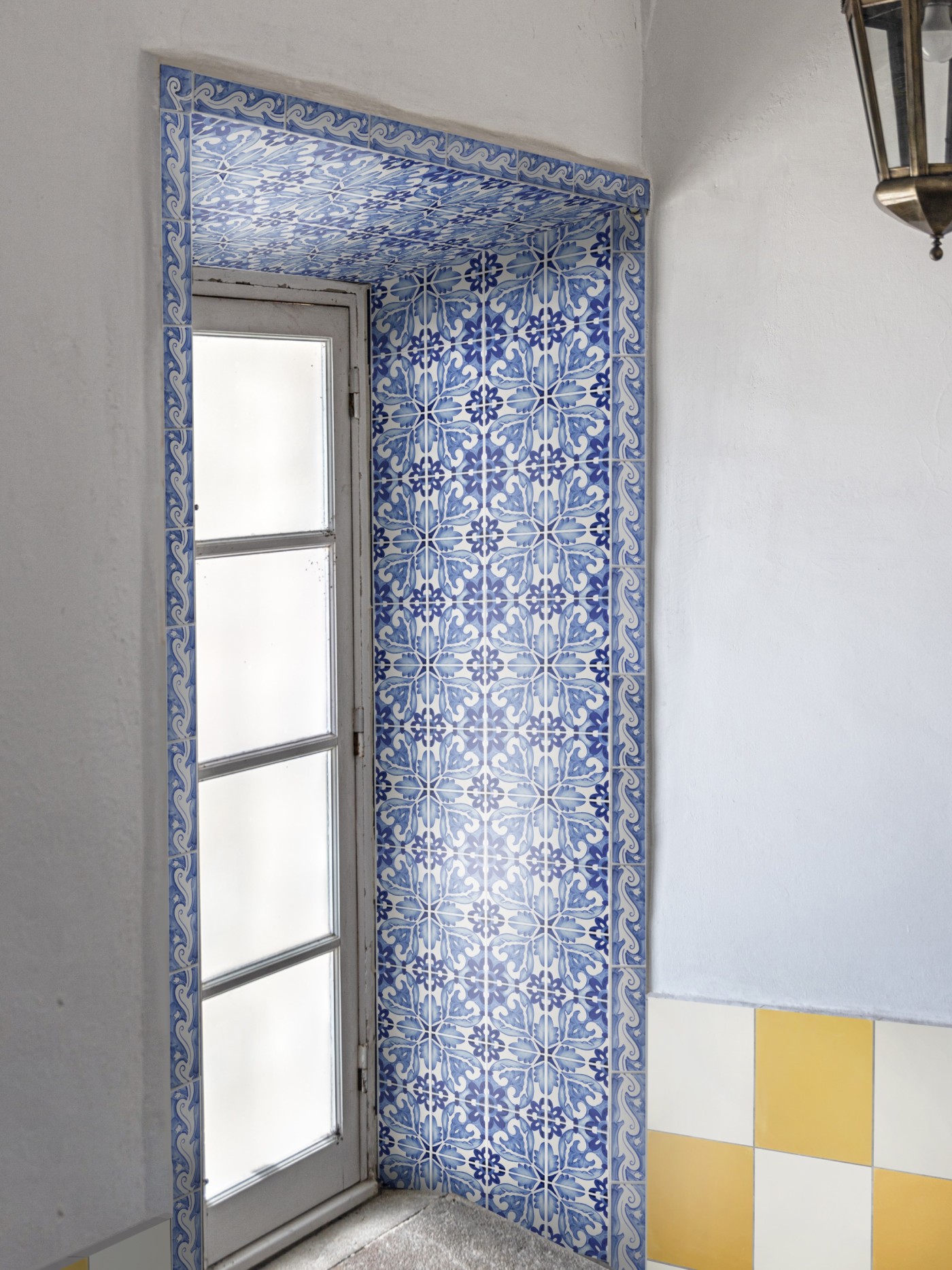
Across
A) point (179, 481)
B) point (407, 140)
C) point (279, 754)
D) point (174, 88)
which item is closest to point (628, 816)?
point (279, 754)

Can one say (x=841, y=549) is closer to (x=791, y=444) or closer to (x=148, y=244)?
(x=791, y=444)

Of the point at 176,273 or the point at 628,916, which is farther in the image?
the point at 628,916

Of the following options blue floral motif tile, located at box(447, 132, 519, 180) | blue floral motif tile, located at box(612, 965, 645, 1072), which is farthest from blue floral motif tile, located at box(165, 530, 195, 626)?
blue floral motif tile, located at box(612, 965, 645, 1072)

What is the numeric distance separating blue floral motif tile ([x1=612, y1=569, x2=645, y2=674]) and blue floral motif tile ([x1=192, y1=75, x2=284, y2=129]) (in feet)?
2.43

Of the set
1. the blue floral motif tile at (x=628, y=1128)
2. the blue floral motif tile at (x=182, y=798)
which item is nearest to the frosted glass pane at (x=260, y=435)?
the blue floral motif tile at (x=182, y=798)

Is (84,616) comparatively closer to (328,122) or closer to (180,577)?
(180,577)

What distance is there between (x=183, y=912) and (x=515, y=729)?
0.70 meters

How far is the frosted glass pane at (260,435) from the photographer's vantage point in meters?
1.64

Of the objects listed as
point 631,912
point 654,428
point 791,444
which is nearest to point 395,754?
point 631,912

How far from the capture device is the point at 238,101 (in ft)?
3.66

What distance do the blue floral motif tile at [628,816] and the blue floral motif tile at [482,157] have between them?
799 mm

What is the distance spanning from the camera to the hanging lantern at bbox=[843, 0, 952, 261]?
2.66 ft

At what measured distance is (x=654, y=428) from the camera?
1.57 metres

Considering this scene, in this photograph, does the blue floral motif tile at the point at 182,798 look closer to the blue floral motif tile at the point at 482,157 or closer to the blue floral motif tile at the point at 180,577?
the blue floral motif tile at the point at 180,577
